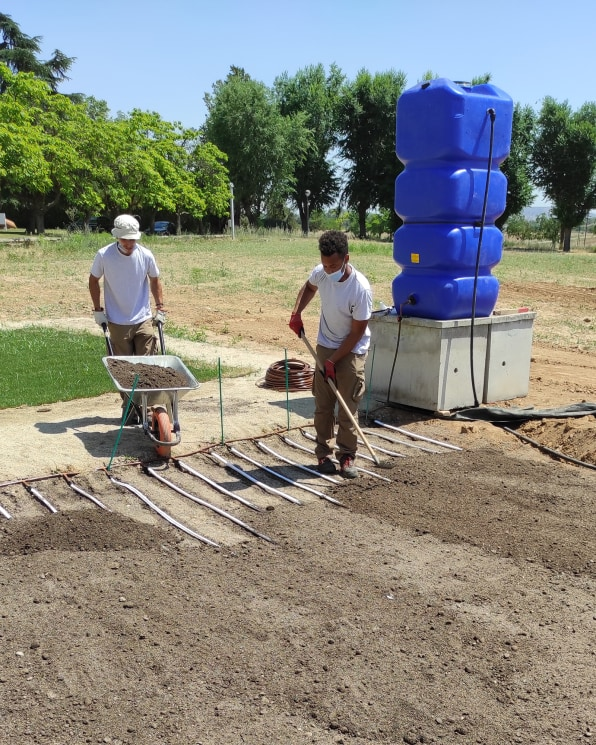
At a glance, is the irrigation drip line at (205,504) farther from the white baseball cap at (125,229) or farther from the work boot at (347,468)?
the white baseball cap at (125,229)

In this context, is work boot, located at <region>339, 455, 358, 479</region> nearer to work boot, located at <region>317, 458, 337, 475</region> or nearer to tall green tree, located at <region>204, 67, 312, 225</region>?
work boot, located at <region>317, 458, 337, 475</region>

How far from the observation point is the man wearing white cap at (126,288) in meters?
6.88

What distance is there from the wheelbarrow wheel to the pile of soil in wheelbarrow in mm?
239

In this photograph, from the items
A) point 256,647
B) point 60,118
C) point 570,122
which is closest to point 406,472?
point 256,647

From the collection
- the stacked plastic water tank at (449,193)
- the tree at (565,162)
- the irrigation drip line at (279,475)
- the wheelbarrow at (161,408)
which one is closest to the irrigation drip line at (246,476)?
the irrigation drip line at (279,475)

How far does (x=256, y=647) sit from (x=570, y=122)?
58575mm

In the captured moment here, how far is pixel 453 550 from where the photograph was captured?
491cm

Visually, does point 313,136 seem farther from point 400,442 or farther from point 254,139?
point 400,442

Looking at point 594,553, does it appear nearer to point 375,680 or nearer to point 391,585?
point 391,585

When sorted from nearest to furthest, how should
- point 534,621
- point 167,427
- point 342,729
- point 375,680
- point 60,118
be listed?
1. point 342,729
2. point 375,680
3. point 534,621
4. point 167,427
5. point 60,118

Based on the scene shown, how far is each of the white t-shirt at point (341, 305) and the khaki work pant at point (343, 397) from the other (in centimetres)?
10

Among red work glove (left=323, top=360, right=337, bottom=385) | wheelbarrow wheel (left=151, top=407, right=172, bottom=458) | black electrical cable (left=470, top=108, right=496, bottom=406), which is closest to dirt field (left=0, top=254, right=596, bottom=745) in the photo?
wheelbarrow wheel (left=151, top=407, right=172, bottom=458)

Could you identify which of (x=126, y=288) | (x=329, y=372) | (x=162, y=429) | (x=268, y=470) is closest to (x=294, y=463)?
(x=268, y=470)

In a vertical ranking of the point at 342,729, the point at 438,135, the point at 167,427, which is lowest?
the point at 342,729
